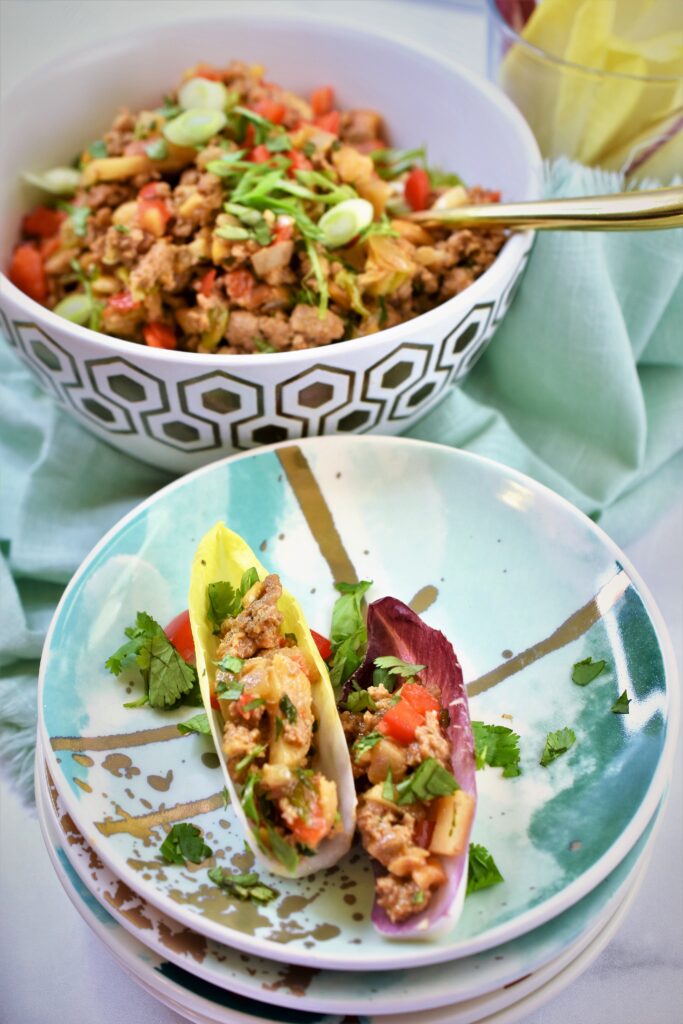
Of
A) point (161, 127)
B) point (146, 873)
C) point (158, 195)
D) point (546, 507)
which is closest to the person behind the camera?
point (146, 873)

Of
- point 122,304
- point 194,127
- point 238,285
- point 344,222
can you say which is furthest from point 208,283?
point 194,127

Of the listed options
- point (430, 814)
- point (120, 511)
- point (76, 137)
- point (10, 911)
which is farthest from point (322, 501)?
point (76, 137)

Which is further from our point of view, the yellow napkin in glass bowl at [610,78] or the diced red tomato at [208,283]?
the yellow napkin in glass bowl at [610,78]

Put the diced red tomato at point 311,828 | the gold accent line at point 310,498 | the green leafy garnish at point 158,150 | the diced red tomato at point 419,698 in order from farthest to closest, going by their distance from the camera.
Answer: the green leafy garnish at point 158,150, the gold accent line at point 310,498, the diced red tomato at point 419,698, the diced red tomato at point 311,828

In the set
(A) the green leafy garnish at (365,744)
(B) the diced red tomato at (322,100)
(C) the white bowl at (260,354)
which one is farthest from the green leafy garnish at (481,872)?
(B) the diced red tomato at (322,100)

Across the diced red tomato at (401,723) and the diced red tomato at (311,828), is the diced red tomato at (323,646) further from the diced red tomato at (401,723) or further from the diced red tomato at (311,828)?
the diced red tomato at (311,828)

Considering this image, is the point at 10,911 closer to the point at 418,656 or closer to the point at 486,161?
the point at 418,656
